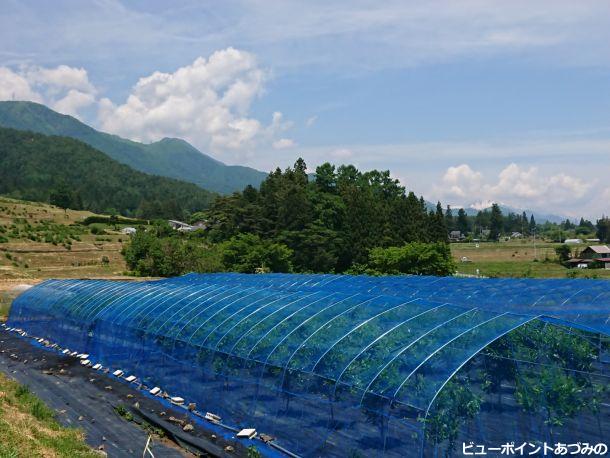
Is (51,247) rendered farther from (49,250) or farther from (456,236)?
(456,236)

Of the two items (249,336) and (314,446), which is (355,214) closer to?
(249,336)

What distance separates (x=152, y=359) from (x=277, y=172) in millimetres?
51613

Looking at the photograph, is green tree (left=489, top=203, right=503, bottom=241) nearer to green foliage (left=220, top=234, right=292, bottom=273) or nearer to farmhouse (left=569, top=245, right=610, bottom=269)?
farmhouse (left=569, top=245, right=610, bottom=269)

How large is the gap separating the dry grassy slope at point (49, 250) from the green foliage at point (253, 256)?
1153 cm

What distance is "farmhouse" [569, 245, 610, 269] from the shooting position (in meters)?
75.8

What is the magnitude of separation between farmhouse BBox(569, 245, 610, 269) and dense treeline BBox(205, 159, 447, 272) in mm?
25678

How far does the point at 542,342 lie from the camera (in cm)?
1074

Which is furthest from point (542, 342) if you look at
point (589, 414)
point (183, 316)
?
point (183, 316)

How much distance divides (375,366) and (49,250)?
63.1 meters

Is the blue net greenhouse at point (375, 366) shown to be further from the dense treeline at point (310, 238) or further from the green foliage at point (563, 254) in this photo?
the green foliage at point (563, 254)

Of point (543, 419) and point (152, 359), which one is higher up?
point (543, 419)

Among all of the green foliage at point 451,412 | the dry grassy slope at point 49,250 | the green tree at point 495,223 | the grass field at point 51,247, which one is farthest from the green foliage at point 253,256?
the green tree at point 495,223

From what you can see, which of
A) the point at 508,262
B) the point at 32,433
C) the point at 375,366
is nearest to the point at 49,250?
the point at 32,433

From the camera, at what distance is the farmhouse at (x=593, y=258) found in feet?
249
